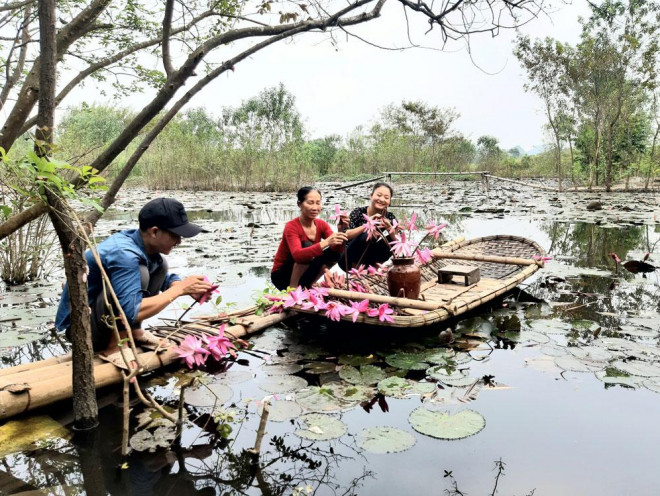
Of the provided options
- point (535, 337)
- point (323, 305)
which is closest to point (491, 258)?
point (535, 337)

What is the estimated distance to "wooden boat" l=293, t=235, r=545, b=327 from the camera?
9.99 feet

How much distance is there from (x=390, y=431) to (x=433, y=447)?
0.20 meters

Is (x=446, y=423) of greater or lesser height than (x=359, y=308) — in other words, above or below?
below

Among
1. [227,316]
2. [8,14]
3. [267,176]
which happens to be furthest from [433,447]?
[267,176]

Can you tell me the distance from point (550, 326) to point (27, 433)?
11.2ft

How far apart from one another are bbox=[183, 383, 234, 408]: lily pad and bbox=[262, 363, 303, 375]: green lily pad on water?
310mm

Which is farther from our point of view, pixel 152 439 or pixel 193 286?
pixel 193 286

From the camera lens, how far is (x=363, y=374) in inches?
109

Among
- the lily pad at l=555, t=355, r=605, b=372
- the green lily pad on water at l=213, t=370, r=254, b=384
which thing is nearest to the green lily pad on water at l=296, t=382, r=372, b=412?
the green lily pad on water at l=213, t=370, r=254, b=384

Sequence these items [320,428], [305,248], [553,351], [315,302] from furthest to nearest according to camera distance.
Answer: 1. [305,248]
2. [553,351]
3. [315,302]
4. [320,428]

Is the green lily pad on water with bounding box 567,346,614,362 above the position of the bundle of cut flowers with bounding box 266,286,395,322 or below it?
below

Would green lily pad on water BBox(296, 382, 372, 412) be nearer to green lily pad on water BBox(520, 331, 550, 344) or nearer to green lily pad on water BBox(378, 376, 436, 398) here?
green lily pad on water BBox(378, 376, 436, 398)

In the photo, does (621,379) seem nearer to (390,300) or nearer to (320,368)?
(390,300)

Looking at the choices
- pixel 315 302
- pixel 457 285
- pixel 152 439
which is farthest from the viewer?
pixel 457 285
